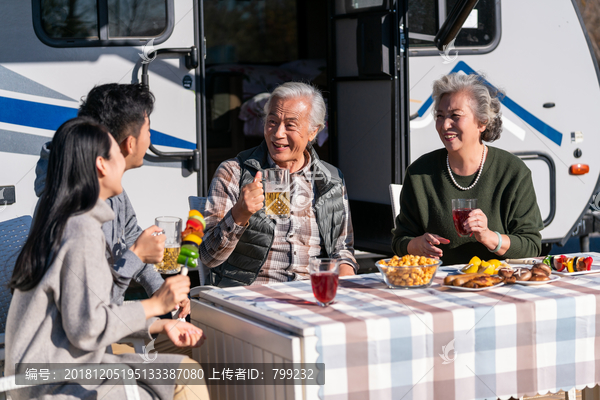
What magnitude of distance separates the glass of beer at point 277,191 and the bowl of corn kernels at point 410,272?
19.2 inches

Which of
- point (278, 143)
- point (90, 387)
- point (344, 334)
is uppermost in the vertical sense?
point (278, 143)

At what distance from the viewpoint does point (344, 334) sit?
1730 millimetres

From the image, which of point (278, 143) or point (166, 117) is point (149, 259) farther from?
point (166, 117)

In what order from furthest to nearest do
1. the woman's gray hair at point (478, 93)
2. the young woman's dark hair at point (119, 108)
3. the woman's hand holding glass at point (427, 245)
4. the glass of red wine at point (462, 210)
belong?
the woman's gray hair at point (478, 93)
the woman's hand holding glass at point (427, 245)
the glass of red wine at point (462, 210)
the young woman's dark hair at point (119, 108)

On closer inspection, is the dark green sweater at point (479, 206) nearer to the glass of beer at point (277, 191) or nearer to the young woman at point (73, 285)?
the glass of beer at point (277, 191)

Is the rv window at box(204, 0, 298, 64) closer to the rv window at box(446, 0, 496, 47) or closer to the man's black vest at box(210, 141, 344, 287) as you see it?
the rv window at box(446, 0, 496, 47)

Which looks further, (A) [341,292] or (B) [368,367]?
(A) [341,292]

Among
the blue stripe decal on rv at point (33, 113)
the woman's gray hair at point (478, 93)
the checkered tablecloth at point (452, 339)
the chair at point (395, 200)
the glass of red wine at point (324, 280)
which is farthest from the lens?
the blue stripe decal on rv at point (33, 113)

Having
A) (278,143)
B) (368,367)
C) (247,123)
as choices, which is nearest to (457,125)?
(278,143)

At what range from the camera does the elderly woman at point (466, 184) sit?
2852 mm

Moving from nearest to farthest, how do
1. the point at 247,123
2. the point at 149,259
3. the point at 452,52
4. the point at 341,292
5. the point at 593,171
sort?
the point at 149,259, the point at 341,292, the point at 452,52, the point at 593,171, the point at 247,123

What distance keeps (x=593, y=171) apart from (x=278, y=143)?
2.94 metres

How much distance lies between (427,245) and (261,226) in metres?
0.69

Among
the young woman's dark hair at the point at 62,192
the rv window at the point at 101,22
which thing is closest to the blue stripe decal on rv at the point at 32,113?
the rv window at the point at 101,22
